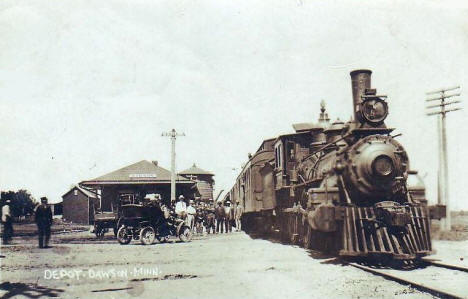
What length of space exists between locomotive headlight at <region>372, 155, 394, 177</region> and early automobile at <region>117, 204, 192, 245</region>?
7.86 meters

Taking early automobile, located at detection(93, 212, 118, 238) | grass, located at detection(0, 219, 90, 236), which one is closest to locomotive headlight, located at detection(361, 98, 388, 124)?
early automobile, located at detection(93, 212, 118, 238)

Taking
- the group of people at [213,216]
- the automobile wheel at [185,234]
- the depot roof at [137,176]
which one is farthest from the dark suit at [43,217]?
the depot roof at [137,176]

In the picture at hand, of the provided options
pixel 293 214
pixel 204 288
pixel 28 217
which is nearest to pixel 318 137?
pixel 293 214

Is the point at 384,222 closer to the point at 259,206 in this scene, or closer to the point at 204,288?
the point at 204,288

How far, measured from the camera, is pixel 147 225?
1462 centimetres

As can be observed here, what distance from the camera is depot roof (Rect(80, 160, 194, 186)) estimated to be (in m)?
27.1

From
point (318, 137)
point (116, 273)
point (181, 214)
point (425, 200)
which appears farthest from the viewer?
point (181, 214)

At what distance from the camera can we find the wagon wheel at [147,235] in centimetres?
1428

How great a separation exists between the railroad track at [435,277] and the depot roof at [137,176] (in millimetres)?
20407

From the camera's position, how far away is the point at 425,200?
9609 mm

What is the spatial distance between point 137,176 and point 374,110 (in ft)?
67.6

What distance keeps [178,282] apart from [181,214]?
10.2 metres

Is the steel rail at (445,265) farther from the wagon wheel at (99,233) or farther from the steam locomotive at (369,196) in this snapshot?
the wagon wheel at (99,233)

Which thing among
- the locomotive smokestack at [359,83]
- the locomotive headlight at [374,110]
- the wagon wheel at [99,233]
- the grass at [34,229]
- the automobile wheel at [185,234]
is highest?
the locomotive smokestack at [359,83]
